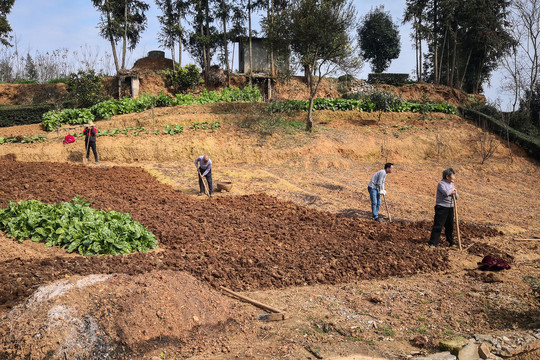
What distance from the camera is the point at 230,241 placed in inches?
324

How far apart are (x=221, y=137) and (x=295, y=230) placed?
8.71m

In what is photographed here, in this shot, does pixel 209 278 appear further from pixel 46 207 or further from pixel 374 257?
pixel 46 207

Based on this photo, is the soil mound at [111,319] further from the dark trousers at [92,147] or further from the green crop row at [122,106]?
the green crop row at [122,106]

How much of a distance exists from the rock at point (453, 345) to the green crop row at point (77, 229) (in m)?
4.97

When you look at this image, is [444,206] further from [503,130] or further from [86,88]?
[86,88]

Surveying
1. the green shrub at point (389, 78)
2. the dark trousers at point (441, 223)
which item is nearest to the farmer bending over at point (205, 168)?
the dark trousers at point (441, 223)

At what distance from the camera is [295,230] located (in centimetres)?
930

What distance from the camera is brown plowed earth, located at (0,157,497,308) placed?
21.3 ft

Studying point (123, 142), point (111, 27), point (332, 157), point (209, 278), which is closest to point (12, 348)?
point (209, 278)

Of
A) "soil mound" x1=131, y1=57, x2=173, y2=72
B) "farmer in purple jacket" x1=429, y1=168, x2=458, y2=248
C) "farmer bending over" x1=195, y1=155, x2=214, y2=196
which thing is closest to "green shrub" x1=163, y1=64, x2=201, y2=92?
"soil mound" x1=131, y1=57, x2=173, y2=72

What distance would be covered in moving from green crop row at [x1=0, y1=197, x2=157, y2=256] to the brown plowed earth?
0.95ft

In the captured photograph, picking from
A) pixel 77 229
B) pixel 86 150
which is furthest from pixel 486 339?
pixel 86 150

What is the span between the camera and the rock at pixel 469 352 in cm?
456

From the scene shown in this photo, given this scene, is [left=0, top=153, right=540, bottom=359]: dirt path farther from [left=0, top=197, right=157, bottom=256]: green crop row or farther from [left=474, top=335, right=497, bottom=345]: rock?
[left=474, top=335, right=497, bottom=345]: rock
